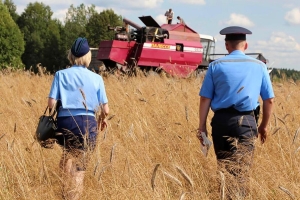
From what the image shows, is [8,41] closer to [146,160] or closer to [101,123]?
[101,123]

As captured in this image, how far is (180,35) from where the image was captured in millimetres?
18906

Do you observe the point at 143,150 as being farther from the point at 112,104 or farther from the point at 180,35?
the point at 180,35

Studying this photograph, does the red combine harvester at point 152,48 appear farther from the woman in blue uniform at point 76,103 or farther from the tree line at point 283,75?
the woman in blue uniform at point 76,103

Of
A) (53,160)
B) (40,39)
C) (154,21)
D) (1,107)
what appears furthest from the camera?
(40,39)

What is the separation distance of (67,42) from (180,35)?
47485mm

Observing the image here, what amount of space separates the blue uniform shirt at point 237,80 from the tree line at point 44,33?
47131 mm

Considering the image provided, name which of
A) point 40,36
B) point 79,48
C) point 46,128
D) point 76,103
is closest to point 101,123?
point 76,103

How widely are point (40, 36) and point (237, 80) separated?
229ft

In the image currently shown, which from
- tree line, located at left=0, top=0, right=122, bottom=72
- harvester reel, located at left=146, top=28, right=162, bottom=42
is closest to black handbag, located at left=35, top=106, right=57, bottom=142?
harvester reel, located at left=146, top=28, right=162, bottom=42

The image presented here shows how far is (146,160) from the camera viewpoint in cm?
441

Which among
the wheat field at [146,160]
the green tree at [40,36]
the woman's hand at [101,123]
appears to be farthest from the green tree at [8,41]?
the woman's hand at [101,123]

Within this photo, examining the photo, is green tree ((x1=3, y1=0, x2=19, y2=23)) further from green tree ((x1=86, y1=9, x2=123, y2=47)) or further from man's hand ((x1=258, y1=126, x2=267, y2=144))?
man's hand ((x1=258, y1=126, x2=267, y2=144))

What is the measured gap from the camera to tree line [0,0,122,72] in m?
54.1

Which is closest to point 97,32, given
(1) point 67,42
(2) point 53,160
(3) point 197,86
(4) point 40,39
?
(1) point 67,42
